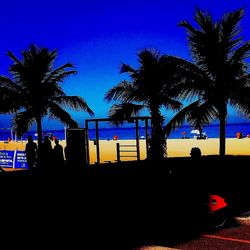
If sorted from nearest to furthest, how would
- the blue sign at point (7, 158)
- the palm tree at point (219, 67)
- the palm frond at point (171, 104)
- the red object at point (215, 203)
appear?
1. the red object at point (215, 203)
2. the palm tree at point (219, 67)
3. the palm frond at point (171, 104)
4. the blue sign at point (7, 158)

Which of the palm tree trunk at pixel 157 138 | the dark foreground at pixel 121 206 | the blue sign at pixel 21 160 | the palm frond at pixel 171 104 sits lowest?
the dark foreground at pixel 121 206

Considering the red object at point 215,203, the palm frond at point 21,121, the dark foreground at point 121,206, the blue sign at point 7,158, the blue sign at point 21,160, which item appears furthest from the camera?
the blue sign at point 7,158

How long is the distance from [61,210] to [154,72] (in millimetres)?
11772

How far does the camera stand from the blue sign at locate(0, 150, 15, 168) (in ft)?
77.7

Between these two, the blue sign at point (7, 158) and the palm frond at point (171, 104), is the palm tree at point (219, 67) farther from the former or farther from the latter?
the blue sign at point (7, 158)

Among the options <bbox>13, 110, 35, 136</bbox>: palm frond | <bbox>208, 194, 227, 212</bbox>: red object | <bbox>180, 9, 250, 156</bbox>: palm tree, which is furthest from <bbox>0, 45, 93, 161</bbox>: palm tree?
<bbox>208, 194, 227, 212</bbox>: red object

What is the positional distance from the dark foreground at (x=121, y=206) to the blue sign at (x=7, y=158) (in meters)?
14.3

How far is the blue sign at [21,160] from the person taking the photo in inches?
898

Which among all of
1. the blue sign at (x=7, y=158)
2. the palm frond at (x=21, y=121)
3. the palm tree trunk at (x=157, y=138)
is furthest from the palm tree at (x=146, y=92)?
the blue sign at (x=7, y=158)

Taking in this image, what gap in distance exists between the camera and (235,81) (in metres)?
15.1

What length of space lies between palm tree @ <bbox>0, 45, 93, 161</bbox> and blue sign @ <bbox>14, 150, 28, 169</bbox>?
3796 millimetres

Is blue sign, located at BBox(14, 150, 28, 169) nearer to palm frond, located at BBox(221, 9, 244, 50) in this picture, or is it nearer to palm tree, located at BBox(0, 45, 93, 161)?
palm tree, located at BBox(0, 45, 93, 161)

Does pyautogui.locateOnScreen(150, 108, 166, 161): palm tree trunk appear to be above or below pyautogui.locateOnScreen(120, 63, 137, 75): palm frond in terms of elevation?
below

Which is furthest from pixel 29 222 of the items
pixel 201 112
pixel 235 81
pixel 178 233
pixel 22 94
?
pixel 22 94
